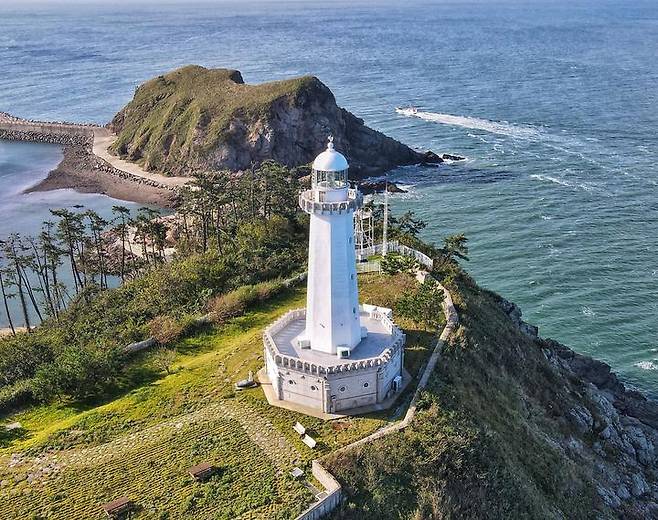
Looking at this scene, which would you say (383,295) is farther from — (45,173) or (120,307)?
(45,173)

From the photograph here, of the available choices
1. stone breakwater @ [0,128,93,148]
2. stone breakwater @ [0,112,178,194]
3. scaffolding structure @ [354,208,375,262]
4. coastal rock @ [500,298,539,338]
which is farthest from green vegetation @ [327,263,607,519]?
stone breakwater @ [0,128,93,148]

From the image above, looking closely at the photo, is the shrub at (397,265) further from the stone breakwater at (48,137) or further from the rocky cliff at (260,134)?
the stone breakwater at (48,137)

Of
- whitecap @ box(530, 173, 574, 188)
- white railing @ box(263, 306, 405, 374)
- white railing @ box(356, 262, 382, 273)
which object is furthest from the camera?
whitecap @ box(530, 173, 574, 188)

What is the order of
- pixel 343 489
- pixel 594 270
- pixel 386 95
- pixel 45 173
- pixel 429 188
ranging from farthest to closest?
pixel 386 95
pixel 45 173
pixel 429 188
pixel 594 270
pixel 343 489

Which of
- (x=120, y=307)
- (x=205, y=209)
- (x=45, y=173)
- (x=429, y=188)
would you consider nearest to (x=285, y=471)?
(x=120, y=307)

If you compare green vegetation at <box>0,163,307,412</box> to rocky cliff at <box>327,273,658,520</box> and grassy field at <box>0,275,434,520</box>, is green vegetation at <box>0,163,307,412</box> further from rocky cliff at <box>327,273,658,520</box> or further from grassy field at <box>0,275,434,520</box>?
rocky cliff at <box>327,273,658,520</box>

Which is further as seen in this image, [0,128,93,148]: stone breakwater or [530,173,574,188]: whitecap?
[0,128,93,148]: stone breakwater
